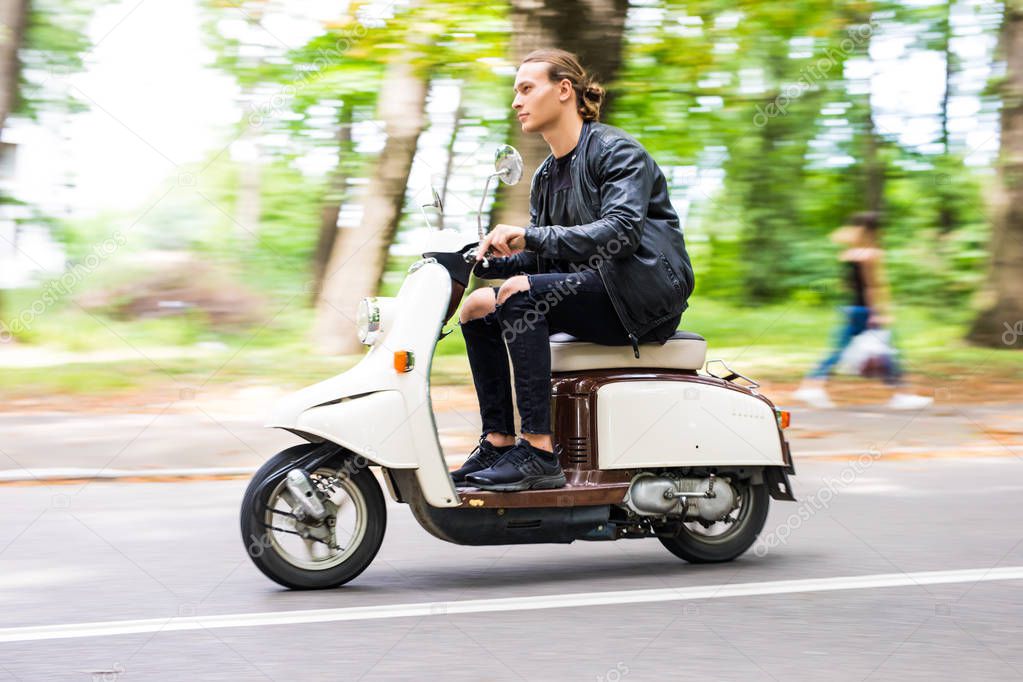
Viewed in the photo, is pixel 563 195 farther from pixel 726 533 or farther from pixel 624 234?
pixel 726 533

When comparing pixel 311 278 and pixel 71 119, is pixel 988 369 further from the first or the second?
pixel 71 119

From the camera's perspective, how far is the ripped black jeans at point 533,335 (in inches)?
194

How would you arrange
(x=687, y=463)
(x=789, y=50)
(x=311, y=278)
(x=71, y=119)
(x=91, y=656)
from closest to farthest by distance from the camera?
(x=91, y=656)
(x=687, y=463)
(x=789, y=50)
(x=71, y=119)
(x=311, y=278)

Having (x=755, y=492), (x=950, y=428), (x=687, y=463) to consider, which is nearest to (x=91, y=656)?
(x=687, y=463)

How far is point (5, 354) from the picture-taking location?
13047 mm

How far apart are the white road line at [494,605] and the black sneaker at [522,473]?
41 centimetres

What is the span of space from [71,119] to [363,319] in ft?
33.3

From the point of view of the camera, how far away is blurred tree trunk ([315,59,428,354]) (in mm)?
13875

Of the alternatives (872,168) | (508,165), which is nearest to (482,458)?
(508,165)

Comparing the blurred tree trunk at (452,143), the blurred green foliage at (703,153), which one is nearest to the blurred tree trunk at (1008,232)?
the blurred green foliage at (703,153)

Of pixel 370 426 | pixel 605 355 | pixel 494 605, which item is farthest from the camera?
pixel 605 355

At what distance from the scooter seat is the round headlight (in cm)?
68

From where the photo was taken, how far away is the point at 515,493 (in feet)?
16.1

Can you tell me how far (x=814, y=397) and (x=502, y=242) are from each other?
7.50 meters
